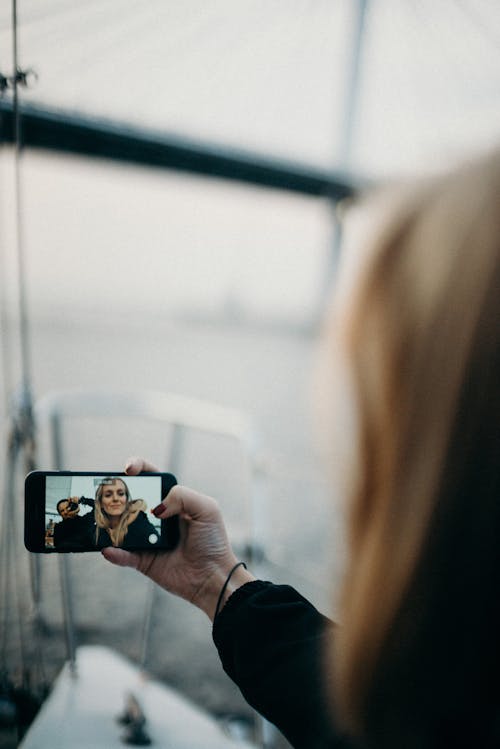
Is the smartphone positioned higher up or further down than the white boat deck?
higher up

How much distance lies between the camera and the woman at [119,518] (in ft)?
2.03

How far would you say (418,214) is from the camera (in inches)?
15.4

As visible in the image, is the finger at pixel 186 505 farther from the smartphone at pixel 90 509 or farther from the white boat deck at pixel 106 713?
the white boat deck at pixel 106 713

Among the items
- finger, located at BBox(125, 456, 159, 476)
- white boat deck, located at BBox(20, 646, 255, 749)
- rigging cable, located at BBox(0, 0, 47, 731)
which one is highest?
finger, located at BBox(125, 456, 159, 476)

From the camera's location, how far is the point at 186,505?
2.16 feet

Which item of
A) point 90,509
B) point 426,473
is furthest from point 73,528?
point 426,473

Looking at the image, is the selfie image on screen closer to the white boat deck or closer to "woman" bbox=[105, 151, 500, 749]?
"woman" bbox=[105, 151, 500, 749]

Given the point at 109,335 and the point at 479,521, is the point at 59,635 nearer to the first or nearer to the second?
the point at 479,521

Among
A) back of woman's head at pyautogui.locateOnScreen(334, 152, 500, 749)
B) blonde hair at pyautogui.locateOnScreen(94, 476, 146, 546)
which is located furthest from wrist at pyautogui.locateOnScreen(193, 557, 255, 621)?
back of woman's head at pyautogui.locateOnScreen(334, 152, 500, 749)

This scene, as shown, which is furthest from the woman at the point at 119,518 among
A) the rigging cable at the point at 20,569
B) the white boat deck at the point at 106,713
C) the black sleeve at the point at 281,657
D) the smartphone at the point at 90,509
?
the white boat deck at the point at 106,713

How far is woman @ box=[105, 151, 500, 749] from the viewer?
14.5 inches

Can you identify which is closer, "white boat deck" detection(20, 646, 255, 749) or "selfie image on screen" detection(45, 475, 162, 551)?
"selfie image on screen" detection(45, 475, 162, 551)

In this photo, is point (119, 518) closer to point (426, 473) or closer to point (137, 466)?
point (137, 466)

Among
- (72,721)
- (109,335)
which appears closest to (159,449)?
(72,721)
